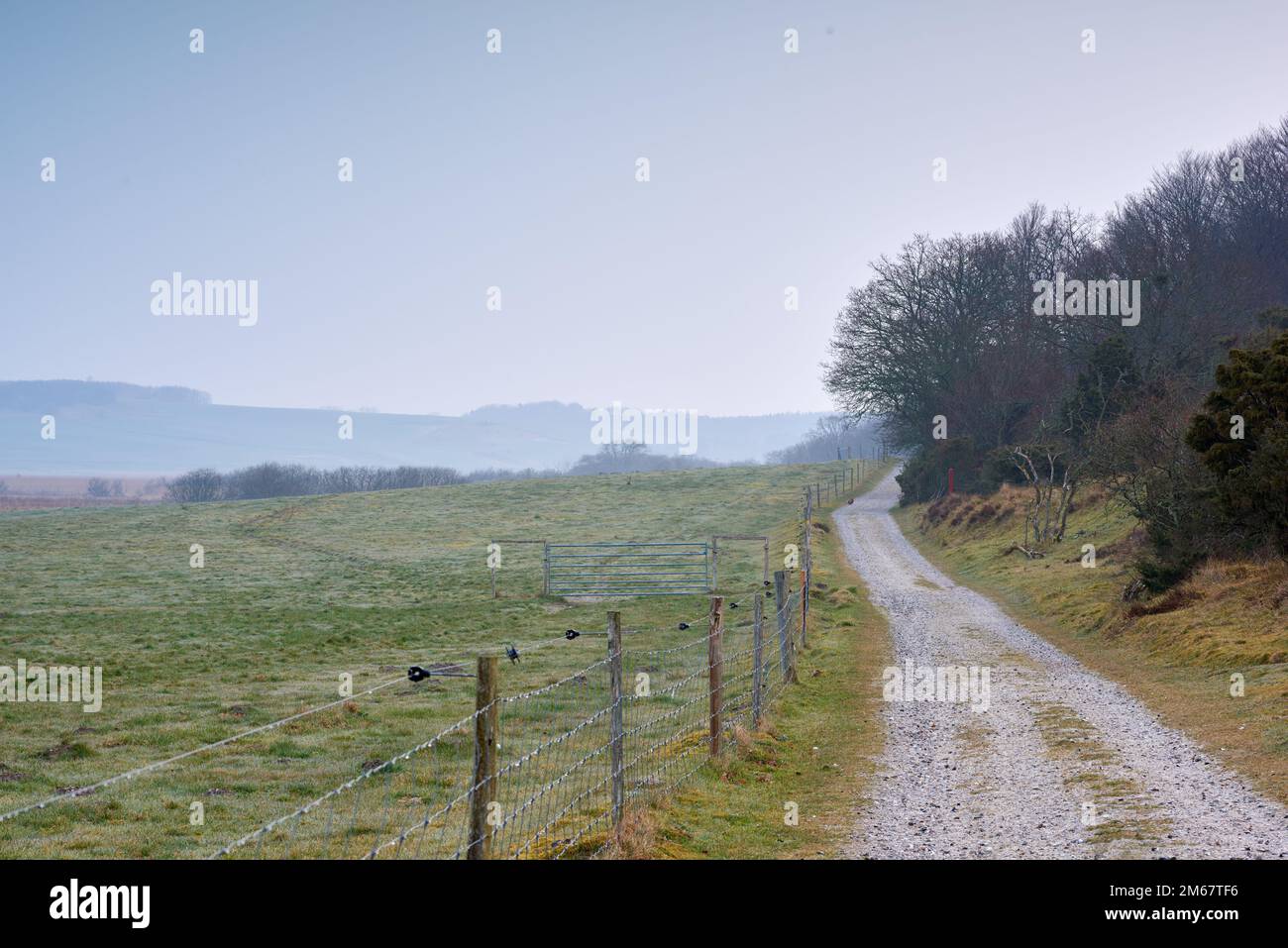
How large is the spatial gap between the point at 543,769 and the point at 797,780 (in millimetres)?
2930

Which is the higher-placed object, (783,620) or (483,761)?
(483,761)

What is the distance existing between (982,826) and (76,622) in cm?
2666

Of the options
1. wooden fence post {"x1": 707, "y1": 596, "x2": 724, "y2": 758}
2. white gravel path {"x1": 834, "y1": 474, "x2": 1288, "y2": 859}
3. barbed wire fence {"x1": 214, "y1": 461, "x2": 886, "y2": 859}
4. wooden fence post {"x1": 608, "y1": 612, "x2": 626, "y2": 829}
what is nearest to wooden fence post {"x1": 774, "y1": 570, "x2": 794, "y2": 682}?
barbed wire fence {"x1": 214, "y1": 461, "x2": 886, "y2": 859}

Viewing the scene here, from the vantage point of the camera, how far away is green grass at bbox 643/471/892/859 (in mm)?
9016

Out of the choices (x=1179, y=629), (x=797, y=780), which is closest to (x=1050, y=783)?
(x=797, y=780)

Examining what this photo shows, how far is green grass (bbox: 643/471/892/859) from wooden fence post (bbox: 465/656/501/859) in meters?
2.27

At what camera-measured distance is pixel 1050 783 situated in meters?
10.8

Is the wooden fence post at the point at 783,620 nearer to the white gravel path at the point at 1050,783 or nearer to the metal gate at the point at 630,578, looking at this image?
the white gravel path at the point at 1050,783

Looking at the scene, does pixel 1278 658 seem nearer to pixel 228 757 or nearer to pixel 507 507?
pixel 228 757

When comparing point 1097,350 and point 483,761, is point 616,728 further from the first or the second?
point 1097,350

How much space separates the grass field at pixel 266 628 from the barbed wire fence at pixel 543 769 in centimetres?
53
